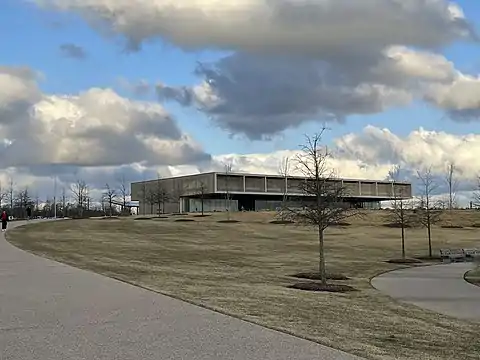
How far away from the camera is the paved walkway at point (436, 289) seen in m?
16.5

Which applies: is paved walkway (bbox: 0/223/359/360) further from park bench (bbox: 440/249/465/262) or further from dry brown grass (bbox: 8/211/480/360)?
park bench (bbox: 440/249/465/262)

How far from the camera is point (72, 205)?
12338 centimetres

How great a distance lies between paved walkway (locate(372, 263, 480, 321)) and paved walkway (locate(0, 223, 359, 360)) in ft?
22.7

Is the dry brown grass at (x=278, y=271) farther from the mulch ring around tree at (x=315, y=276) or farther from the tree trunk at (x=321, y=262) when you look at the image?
the tree trunk at (x=321, y=262)

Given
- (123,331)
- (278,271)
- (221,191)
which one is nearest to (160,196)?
(221,191)

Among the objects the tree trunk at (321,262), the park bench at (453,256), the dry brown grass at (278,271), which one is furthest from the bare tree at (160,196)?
the tree trunk at (321,262)

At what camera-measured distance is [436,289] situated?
21.1m

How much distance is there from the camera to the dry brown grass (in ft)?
35.5

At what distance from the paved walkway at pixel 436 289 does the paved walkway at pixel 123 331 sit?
22.7 ft

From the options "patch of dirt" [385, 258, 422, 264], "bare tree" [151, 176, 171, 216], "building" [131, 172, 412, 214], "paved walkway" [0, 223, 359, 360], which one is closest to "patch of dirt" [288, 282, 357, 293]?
"paved walkway" [0, 223, 359, 360]

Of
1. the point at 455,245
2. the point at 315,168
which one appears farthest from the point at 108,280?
the point at 455,245

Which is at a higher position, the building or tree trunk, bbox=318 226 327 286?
the building

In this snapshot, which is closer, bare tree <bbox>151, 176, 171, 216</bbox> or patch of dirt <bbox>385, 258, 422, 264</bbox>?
patch of dirt <bbox>385, 258, 422, 264</bbox>

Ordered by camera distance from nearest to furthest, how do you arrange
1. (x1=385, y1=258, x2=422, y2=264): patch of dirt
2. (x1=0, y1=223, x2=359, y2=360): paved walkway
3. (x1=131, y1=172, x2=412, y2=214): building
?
(x1=0, y1=223, x2=359, y2=360): paved walkway, (x1=385, y1=258, x2=422, y2=264): patch of dirt, (x1=131, y1=172, x2=412, y2=214): building
